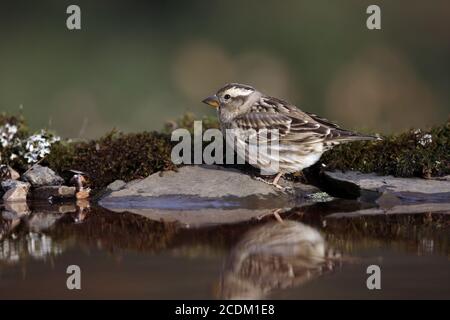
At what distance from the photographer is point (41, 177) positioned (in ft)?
23.6

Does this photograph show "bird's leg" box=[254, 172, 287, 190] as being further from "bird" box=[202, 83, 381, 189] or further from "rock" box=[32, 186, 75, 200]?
"rock" box=[32, 186, 75, 200]

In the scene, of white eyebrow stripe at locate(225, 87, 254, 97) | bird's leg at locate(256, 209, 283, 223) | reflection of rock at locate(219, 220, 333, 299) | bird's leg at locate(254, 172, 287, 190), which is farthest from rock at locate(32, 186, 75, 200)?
reflection of rock at locate(219, 220, 333, 299)

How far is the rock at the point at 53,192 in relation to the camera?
6977mm

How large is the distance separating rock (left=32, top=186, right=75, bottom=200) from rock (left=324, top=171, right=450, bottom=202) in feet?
7.74

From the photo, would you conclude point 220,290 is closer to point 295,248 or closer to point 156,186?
point 295,248

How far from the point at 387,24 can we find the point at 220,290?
10001 millimetres

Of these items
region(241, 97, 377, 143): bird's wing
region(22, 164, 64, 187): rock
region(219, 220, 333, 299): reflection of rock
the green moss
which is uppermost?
region(241, 97, 377, 143): bird's wing

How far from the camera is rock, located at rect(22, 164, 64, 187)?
7152 mm

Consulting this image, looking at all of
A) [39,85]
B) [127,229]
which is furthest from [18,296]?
[39,85]

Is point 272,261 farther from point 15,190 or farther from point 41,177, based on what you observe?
point 41,177

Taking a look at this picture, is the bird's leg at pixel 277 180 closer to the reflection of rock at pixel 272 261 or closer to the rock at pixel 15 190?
the reflection of rock at pixel 272 261

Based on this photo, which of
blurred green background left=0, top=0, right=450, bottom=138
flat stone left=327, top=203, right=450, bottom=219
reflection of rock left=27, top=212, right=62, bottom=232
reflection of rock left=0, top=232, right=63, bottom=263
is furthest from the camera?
blurred green background left=0, top=0, right=450, bottom=138

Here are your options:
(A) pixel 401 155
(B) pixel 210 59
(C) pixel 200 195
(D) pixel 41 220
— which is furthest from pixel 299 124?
(B) pixel 210 59

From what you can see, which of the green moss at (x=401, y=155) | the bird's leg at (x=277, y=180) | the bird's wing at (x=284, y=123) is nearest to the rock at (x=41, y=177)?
the bird's wing at (x=284, y=123)
